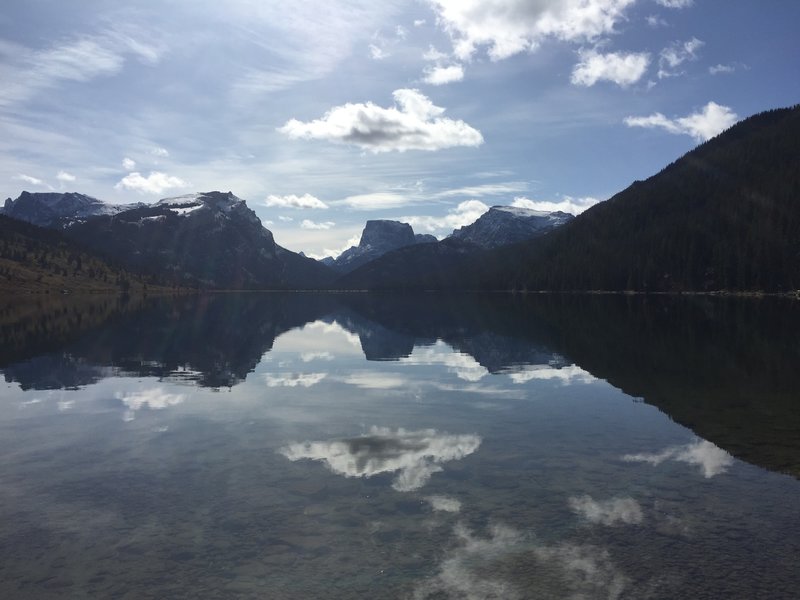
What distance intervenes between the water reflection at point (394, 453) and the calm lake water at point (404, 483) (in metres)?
0.14

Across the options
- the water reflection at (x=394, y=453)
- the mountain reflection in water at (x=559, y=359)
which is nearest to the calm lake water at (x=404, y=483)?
the water reflection at (x=394, y=453)

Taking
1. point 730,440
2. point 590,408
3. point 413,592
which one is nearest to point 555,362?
point 590,408

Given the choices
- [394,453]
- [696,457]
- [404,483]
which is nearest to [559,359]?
[696,457]

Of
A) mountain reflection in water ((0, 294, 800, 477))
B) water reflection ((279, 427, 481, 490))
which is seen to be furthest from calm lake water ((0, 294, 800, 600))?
mountain reflection in water ((0, 294, 800, 477))

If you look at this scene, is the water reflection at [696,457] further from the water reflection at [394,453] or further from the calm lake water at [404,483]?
the water reflection at [394,453]

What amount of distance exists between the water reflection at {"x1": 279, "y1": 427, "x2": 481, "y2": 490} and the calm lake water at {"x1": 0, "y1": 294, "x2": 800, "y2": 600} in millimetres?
136

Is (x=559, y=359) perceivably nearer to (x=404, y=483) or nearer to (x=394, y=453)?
(x=394, y=453)

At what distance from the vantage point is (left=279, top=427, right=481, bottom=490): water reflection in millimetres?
20906

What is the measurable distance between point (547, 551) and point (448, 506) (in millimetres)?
3993

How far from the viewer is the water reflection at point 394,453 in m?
20.9

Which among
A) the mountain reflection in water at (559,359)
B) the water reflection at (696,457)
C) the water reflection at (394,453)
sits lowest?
the water reflection at (394,453)

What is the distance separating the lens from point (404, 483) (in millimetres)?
19672

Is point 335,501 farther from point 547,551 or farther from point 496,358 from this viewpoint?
point 496,358

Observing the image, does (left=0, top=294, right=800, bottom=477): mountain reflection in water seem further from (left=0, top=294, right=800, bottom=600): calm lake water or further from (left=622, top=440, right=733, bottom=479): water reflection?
(left=0, top=294, right=800, bottom=600): calm lake water
